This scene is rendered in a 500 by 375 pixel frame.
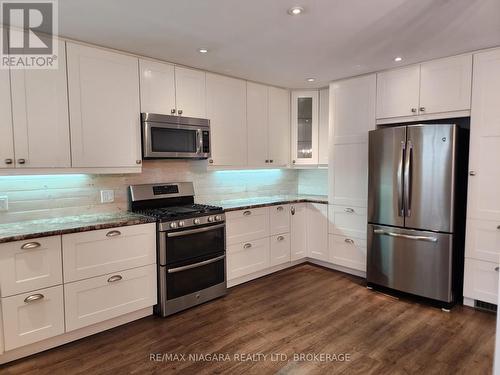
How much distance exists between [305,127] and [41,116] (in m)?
3.10

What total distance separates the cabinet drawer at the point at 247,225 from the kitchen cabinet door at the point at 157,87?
126 cm

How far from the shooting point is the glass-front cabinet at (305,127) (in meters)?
4.44

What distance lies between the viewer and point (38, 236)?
2264 millimetres

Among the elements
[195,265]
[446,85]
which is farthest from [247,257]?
[446,85]

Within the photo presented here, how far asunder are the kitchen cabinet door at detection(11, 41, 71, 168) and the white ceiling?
A: 1.25ft

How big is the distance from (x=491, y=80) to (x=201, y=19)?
251cm

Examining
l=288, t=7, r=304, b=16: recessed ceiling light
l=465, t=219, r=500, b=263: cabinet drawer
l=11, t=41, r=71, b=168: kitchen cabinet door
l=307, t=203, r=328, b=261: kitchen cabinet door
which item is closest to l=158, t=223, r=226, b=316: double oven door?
l=11, t=41, r=71, b=168: kitchen cabinet door

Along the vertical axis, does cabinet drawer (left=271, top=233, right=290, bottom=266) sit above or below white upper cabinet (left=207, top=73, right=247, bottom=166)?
below

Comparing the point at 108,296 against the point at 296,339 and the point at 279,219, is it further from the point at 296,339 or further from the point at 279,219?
the point at 279,219

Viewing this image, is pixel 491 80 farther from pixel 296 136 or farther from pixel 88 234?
pixel 88 234

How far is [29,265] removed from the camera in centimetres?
226

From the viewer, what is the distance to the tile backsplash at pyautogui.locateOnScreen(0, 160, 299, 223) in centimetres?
268

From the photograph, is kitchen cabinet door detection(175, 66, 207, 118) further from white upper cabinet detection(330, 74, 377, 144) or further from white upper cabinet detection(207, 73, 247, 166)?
white upper cabinet detection(330, 74, 377, 144)

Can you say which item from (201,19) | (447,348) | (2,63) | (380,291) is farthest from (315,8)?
(380,291)
